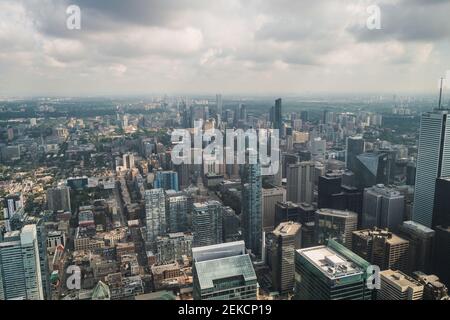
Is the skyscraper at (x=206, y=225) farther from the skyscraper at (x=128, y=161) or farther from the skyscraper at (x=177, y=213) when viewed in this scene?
the skyscraper at (x=128, y=161)

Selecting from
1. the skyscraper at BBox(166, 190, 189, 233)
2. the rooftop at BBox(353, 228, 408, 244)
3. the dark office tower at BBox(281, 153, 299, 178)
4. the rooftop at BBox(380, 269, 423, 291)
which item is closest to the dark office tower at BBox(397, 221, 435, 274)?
the rooftop at BBox(353, 228, 408, 244)

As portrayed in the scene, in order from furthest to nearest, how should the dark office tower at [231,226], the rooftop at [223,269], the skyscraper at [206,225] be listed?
the dark office tower at [231,226], the skyscraper at [206,225], the rooftop at [223,269]

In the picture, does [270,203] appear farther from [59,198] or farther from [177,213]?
[59,198]

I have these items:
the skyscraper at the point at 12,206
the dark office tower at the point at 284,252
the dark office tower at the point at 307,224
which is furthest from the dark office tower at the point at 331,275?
the skyscraper at the point at 12,206

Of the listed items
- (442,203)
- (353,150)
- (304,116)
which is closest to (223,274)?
(442,203)

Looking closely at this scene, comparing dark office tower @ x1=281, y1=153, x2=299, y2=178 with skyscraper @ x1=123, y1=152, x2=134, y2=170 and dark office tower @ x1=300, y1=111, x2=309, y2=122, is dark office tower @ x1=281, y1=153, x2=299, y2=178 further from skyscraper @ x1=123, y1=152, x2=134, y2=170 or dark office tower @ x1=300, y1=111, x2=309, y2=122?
skyscraper @ x1=123, y1=152, x2=134, y2=170

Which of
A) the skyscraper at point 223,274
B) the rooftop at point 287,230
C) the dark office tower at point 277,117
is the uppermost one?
the dark office tower at point 277,117
